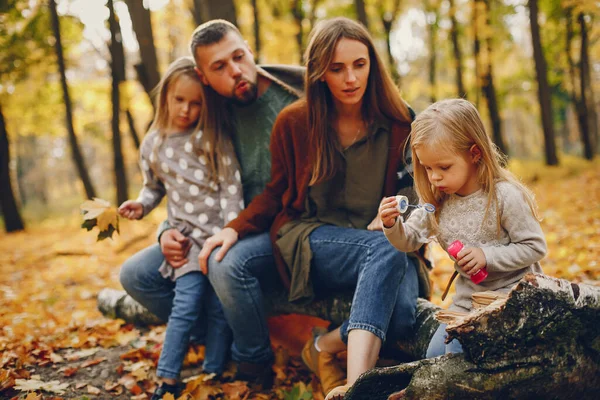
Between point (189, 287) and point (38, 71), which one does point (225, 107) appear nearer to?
point (189, 287)

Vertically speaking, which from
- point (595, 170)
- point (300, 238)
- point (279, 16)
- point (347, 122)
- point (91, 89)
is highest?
point (279, 16)

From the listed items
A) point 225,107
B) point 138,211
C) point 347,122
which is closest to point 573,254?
point 347,122

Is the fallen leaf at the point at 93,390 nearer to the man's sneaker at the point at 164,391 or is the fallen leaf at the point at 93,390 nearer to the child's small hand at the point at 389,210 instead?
the man's sneaker at the point at 164,391

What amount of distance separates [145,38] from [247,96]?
5.22 meters

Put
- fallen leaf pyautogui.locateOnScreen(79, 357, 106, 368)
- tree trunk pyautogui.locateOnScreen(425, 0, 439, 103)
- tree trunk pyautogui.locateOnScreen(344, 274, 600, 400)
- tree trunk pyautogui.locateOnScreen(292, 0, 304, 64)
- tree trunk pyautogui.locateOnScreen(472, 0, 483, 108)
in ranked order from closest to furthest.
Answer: tree trunk pyautogui.locateOnScreen(344, 274, 600, 400), fallen leaf pyautogui.locateOnScreen(79, 357, 106, 368), tree trunk pyautogui.locateOnScreen(472, 0, 483, 108), tree trunk pyautogui.locateOnScreen(292, 0, 304, 64), tree trunk pyautogui.locateOnScreen(425, 0, 439, 103)

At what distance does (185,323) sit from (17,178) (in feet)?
83.3

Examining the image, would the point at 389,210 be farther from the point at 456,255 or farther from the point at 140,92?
the point at 140,92

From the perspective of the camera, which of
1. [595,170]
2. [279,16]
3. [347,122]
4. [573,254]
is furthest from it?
[279,16]

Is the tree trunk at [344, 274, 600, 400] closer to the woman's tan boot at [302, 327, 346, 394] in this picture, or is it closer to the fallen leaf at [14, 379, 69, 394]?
the woman's tan boot at [302, 327, 346, 394]

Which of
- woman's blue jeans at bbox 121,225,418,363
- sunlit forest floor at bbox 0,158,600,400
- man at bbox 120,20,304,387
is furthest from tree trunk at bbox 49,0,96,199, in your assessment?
woman's blue jeans at bbox 121,225,418,363

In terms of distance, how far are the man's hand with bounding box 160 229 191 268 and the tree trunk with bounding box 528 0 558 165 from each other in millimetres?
10573

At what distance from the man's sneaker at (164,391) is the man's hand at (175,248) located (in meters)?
0.68

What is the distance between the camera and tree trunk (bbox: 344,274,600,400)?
173 centimetres

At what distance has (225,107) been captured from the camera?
130 inches
